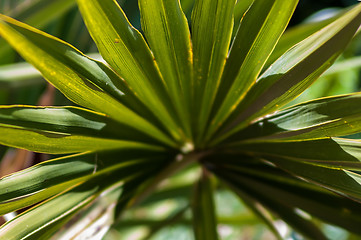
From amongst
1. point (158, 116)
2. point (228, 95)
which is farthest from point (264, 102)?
point (158, 116)

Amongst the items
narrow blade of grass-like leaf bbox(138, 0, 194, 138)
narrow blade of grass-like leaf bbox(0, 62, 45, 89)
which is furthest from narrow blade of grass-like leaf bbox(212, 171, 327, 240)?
narrow blade of grass-like leaf bbox(0, 62, 45, 89)

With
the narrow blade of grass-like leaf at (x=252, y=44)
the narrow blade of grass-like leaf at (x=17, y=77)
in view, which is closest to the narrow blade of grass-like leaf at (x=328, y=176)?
the narrow blade of grass-like leaf at (x=252, y=44)

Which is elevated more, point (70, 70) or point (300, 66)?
point (70, 70)

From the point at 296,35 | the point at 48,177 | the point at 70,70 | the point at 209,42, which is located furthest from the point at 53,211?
the point at 296,35

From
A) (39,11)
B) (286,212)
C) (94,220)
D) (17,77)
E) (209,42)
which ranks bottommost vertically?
(286,212)

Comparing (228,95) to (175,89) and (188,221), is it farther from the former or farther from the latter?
(188,221)

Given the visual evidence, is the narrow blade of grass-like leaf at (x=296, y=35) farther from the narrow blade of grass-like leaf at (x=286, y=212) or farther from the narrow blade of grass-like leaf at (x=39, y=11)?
the narrow blade of grass-like leaf at (x=39, y=11)

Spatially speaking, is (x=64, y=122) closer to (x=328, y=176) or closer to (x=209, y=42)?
(x=209, y=42)
